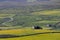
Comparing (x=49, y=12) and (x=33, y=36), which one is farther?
(x=49, y=12)

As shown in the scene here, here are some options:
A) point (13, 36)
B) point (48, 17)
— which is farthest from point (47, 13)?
point (13, 36)

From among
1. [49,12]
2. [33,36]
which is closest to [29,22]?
[33,36]

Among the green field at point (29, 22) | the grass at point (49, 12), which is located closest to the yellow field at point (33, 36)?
the green field at point (29, 22)

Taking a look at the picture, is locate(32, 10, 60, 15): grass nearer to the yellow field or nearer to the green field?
the green field

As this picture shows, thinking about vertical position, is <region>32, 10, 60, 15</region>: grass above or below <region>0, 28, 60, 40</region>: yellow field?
above

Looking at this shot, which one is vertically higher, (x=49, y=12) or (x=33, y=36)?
(x=49, y=12)

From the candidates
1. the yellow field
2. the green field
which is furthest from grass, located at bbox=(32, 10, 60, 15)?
the yellow field

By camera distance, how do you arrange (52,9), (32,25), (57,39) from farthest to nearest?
(52,9) → (32,25) → (57,39)

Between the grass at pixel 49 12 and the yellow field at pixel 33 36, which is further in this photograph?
the grass at pixel 49 12

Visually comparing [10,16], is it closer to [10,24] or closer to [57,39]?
[10,24]

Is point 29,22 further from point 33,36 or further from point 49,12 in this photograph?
point 49,12

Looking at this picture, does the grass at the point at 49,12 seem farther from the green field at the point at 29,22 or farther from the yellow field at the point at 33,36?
the yellow field at the point at 33,36
